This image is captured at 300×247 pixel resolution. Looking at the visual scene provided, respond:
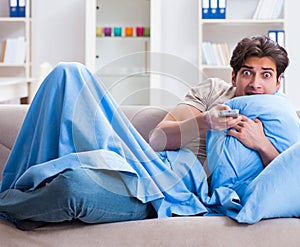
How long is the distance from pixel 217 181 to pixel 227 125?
170mm

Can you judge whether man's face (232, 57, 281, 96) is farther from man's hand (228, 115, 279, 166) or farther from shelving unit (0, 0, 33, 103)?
shelving unit (0, 0, 33, 103)

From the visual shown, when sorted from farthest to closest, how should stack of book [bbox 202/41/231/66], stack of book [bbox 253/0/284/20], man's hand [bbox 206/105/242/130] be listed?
stack of book [bbox 202/41/231/66]
stack of book [bbox 253/0/284/20]
man's hand [bbox 206/105/242/130]

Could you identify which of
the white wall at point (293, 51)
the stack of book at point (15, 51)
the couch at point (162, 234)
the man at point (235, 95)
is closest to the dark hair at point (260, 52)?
the man at point (235, 95)

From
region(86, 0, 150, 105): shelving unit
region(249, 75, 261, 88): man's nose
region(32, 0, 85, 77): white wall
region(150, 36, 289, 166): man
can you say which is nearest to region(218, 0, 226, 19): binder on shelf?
region(86, 0, 150, 105): shelving unit

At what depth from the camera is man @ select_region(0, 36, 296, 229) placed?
158cm

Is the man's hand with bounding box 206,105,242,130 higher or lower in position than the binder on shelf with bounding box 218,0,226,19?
lower

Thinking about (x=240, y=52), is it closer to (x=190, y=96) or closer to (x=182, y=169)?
(x=190, y=96)

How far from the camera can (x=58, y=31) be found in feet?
18.1

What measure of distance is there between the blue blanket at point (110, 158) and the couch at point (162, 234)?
0.13 feet

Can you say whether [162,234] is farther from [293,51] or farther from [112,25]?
[293,51]

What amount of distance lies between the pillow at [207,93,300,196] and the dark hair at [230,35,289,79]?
0.14 m

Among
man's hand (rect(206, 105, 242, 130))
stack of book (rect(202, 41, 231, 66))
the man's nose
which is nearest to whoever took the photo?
man's hand (rect(206, 105, 242, 130))

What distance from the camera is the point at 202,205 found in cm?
176

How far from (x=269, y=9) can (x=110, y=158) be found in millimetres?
3697
